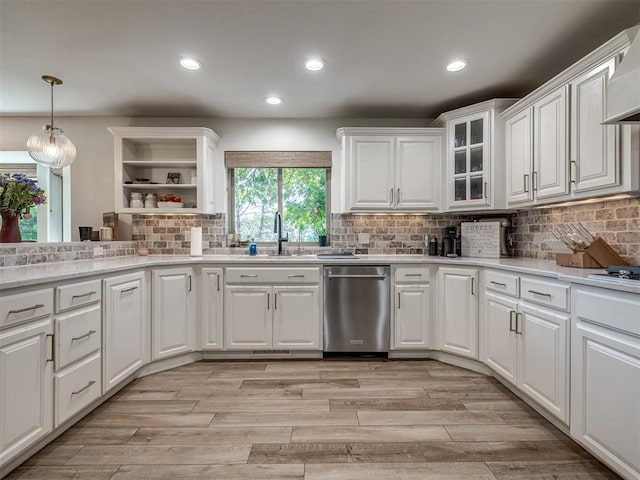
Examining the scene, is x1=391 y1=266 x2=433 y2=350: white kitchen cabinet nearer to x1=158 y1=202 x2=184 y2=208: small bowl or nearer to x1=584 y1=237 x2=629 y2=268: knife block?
x1=584 y1=237 x2=629 y2=268: knife block

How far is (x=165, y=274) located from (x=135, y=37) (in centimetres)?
177

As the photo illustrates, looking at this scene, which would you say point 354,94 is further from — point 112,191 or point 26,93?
point 26,93

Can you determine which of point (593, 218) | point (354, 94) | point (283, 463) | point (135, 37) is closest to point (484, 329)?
point (593, 218)

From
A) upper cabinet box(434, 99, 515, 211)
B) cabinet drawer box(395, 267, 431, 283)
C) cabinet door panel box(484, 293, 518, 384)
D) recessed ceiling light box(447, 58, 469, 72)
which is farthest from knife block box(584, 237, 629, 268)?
recessed ceiling light box(447, 58, 469, 72)

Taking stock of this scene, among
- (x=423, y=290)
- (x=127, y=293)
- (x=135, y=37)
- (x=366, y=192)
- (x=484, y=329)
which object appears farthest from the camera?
(x=366, y=192)

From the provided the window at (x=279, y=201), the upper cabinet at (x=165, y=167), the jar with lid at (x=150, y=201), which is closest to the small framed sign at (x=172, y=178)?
the upper cabinet at (x=165, y=167)

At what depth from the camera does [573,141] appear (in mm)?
2092

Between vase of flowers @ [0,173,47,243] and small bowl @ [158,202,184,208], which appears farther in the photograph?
small bowl @ [158,202,184,208]

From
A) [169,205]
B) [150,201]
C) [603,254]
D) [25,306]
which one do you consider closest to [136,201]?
[150,201]

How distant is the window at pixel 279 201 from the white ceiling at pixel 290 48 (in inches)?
29.5

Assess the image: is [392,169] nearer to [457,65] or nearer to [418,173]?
[418,173]

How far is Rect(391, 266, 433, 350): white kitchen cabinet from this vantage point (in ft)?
9.49

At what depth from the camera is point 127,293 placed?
229cm

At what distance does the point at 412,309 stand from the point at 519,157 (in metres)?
1.62
